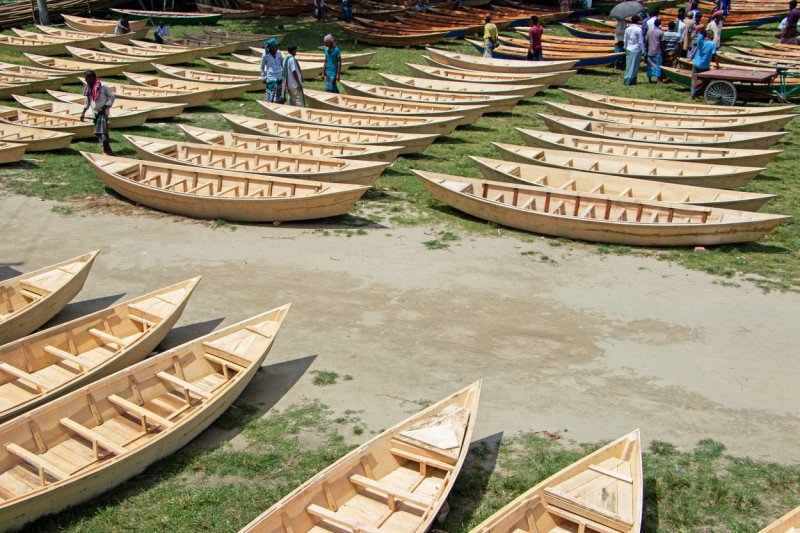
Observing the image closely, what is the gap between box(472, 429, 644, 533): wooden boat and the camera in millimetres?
6363

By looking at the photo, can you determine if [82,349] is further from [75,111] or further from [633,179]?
[75,111]

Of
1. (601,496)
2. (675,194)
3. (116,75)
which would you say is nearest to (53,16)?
(116,75)

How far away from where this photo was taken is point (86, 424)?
806 centimetres

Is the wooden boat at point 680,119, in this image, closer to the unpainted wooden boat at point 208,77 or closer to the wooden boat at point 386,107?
the wooden boat at point 386,107

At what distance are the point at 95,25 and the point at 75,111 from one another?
48.4 feet

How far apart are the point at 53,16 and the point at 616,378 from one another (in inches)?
1415

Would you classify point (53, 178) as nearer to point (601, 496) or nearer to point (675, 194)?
point (675, 194)

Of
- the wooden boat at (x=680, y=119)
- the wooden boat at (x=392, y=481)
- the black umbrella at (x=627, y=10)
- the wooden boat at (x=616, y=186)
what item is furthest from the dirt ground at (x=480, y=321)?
the black umbrella at (x=627, y=10)

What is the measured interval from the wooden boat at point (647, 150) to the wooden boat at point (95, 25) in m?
22.5

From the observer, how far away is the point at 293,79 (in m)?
19.5

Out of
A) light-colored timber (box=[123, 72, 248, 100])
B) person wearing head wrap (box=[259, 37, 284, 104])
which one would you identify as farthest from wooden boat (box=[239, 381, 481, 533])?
light-colored timber (box=[123, 72, 248, 100])

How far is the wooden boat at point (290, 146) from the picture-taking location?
16.1 m

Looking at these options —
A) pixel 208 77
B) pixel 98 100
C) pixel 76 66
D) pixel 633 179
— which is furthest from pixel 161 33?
pixel 633 179

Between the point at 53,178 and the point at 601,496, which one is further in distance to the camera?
the point at 53,178
